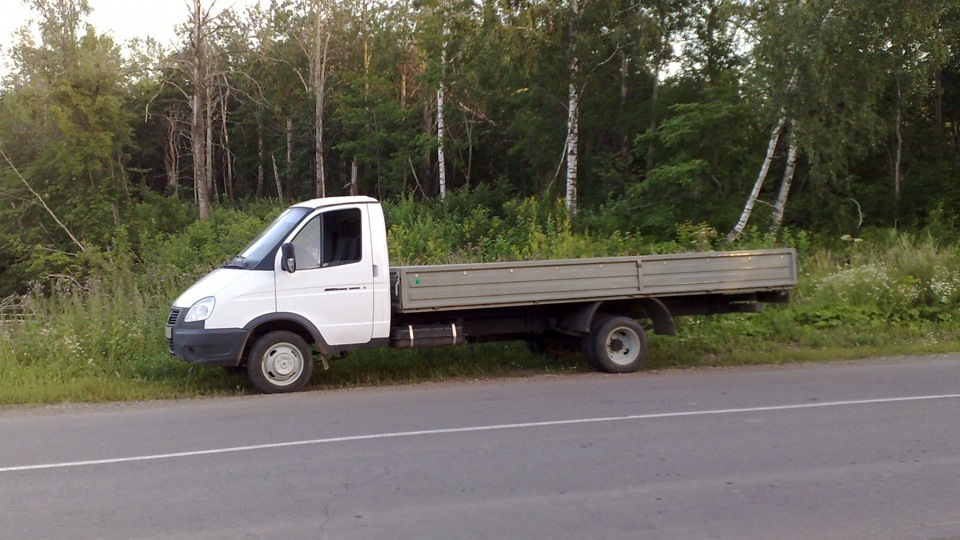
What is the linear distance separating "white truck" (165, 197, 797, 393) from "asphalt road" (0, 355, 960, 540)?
2.40 ft

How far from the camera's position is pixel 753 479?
22.8ft

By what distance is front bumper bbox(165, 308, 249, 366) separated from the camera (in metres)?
11.0

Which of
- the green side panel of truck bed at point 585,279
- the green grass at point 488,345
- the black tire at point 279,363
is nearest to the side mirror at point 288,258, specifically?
the black tire at point 279,363

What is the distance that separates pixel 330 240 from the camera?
1147cm

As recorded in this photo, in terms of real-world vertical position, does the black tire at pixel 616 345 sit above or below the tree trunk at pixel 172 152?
below

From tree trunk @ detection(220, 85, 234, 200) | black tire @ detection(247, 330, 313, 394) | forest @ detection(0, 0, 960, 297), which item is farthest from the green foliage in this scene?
tree trunk @ detection(220, 85, 234, 200)

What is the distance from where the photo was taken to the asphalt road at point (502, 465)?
5992 millimetres

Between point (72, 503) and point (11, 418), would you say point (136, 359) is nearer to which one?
point (11, 418)

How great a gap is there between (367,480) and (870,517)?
3489 mm

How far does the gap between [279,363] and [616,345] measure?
457 centimetres

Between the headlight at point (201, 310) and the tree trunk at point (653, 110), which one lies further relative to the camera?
the tree trunk at point (653, 110)

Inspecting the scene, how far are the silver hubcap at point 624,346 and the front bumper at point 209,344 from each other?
4.93 m

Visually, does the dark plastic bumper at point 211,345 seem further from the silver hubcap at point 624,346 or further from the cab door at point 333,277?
the silver hubcap at point 624,346

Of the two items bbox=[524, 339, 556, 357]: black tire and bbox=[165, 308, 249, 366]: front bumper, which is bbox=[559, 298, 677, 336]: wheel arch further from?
bbox=[165, 308, 249, 366]: front bumper
